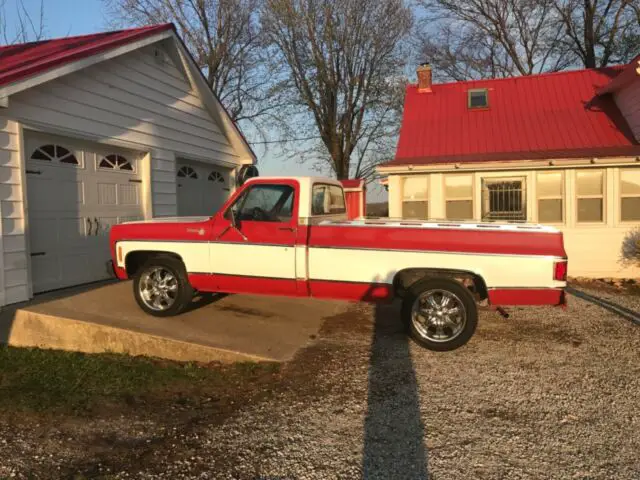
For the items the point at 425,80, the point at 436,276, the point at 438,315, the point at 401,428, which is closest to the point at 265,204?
the point at 436,276

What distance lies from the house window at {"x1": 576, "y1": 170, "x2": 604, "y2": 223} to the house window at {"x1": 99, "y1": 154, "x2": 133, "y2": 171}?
32.3 feet

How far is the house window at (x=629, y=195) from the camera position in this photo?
36.2 ft

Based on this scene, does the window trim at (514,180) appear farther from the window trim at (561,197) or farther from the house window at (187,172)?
the house window at (187,172)

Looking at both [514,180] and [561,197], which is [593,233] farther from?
[514,180]

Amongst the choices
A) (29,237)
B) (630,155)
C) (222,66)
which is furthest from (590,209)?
(222,66)

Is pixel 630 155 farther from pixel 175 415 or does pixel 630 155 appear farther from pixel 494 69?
pixel 494 69

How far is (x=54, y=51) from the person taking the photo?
8352 mm

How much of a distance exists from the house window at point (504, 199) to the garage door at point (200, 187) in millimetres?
6569

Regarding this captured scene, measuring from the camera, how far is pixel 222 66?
23969 millimetres

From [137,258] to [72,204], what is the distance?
1942 mm

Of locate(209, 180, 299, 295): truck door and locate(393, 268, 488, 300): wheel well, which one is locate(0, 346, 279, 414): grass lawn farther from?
locate(393, 268, 488, 300): wheel well

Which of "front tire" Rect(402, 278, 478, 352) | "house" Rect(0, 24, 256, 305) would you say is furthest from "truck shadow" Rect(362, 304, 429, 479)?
"house" Rect(0, 24, 256, 305)

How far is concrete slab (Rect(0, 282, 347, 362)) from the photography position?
214 inches

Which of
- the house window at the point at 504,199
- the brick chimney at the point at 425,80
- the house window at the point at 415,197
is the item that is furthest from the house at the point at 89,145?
the brick chimney at the point at 425,80
